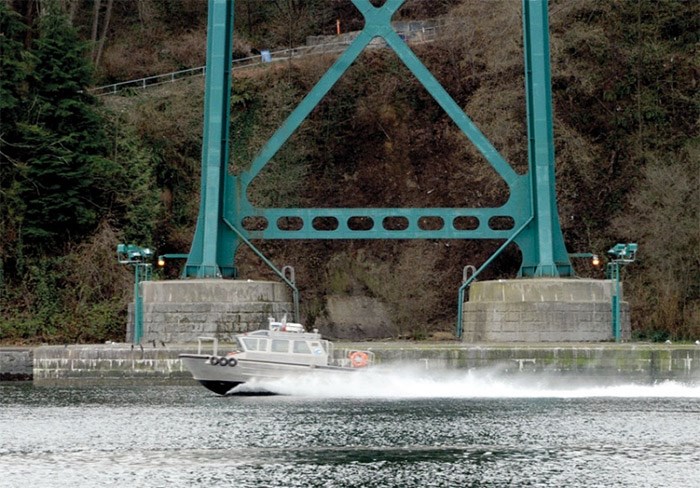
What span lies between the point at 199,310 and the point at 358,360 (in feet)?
22.8

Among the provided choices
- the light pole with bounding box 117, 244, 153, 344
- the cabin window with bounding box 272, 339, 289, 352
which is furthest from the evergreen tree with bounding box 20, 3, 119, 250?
the cabin window with bounding box 272, 339, 289, 352

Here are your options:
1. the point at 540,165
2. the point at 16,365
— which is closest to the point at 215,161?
the point at 16,365

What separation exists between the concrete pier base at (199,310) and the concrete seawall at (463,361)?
3.37 feet

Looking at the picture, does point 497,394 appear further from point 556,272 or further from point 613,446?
point 613,446

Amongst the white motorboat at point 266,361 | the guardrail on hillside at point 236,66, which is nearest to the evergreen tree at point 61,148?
the guardrail on hillside at point 236,66

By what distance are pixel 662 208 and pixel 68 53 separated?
889 inches

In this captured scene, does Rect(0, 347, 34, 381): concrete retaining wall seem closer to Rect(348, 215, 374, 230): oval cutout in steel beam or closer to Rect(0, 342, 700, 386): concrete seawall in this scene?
Rect(0, 342, 700, 386): concrete seawall

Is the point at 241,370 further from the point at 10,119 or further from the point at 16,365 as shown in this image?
the point at 10,119

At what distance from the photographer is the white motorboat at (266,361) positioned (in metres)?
45.3

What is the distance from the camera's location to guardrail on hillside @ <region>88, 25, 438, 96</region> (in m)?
73.1

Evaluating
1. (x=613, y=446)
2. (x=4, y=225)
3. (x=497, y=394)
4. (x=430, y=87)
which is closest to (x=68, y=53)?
(x=4, y=225)

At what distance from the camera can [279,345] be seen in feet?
149

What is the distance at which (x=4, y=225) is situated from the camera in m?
61.0

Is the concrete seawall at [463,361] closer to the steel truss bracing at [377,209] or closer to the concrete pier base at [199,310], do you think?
the concrete pier base at [199,310]
